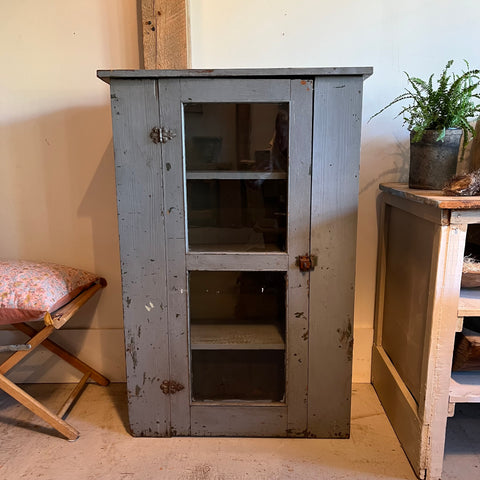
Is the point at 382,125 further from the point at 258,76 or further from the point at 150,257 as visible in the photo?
the point at 150,257

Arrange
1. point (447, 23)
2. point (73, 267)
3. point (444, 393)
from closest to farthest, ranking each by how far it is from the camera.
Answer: point (444, 393) < point (447, 23) < point (73, 267)

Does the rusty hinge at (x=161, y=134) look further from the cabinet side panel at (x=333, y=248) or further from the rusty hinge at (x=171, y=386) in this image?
the rusty hinge at (x=171, y=386)

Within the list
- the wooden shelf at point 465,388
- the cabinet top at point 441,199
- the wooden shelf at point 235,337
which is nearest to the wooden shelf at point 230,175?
the cabinet top at point 441,199

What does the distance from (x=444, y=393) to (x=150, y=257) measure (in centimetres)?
102

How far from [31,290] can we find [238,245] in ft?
2.35

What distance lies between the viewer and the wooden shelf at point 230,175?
1347mm

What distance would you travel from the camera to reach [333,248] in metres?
1.36

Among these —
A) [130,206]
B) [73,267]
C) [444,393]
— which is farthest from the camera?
[73,267]

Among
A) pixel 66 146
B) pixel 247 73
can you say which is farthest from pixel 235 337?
pixel 66 146

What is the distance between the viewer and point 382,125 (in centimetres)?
169

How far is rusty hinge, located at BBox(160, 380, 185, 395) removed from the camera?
4.75 feet

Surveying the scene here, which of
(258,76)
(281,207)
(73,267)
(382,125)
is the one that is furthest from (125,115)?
(382,125)

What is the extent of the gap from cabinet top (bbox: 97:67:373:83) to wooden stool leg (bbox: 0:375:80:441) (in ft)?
3.55

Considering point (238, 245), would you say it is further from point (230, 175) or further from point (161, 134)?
point (161, 134)
